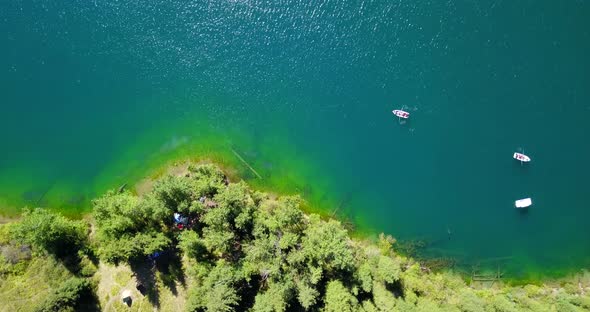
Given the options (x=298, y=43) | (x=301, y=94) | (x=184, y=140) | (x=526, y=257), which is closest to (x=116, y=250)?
(x=184, y=140)

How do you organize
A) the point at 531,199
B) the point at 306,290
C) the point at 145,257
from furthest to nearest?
the point at 531,199, the point at 145,257, the point at 306,290

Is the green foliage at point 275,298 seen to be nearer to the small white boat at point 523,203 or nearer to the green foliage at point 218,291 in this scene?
the green foliage at point 218,291

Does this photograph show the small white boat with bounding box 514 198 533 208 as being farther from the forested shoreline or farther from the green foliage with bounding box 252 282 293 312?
the green foliage with bounding box 252 282 293 312

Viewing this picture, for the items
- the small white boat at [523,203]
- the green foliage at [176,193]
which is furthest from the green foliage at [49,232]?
the small white boat at [523,203]

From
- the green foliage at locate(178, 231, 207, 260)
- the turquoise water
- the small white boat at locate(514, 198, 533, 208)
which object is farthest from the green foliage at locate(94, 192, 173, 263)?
the small white boat at locate(514, 198, 533, 208)

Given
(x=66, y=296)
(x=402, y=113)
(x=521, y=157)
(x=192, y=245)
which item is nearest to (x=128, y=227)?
(x=192, y=245)

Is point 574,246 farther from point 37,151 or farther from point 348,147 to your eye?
point 37,151
